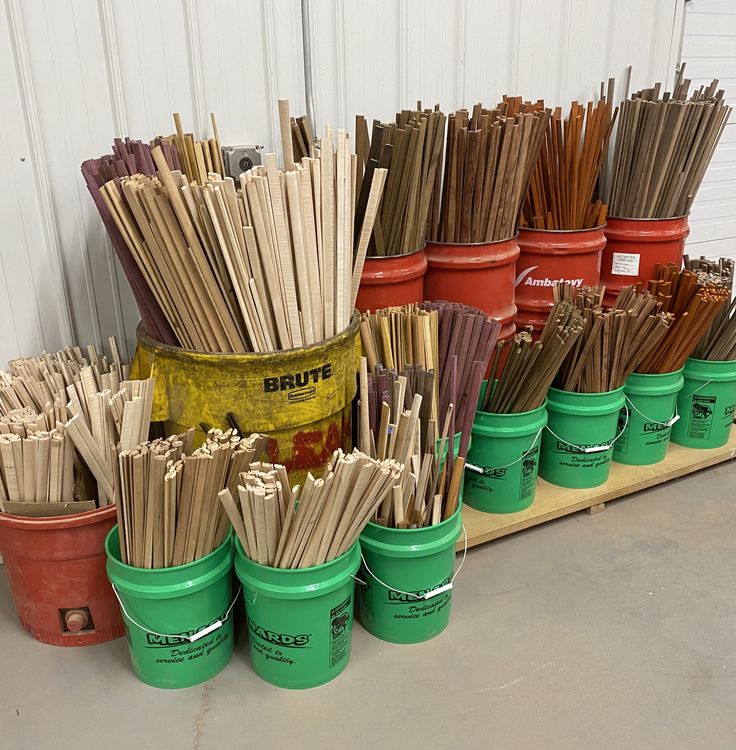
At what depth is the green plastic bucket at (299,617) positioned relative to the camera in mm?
1473

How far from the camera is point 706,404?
255cm

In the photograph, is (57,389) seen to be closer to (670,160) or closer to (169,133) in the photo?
(169,133)

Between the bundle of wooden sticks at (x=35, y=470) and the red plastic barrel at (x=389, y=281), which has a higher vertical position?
the red plastic barrel at (x=389, y=281)

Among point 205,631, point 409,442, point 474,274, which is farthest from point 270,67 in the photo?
point 205,631

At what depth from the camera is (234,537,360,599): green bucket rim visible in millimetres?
1465

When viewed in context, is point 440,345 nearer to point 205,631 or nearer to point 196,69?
point 205,631

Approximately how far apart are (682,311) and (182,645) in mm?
1861

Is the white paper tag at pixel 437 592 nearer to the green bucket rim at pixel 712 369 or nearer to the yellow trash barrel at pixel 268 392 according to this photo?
the yellow trash barrel at pixel 268 392

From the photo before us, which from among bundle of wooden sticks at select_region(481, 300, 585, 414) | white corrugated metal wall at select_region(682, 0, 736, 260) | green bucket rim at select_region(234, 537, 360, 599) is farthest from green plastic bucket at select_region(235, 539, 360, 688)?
white corrugated metal wall at select_region(682, 0, 736, 260)

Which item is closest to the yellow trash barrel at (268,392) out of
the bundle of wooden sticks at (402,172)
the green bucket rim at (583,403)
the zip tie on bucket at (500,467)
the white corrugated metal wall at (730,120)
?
the bundle of wooden sticks at (402,172)

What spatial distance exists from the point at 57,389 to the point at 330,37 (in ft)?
4.41

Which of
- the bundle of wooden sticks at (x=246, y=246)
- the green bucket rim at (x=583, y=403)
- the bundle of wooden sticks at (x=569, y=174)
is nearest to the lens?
the bundle of wooden sticks at (x=246, y=246)

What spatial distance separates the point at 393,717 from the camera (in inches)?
59.6

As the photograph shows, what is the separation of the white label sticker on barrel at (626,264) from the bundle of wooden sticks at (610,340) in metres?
0.45
